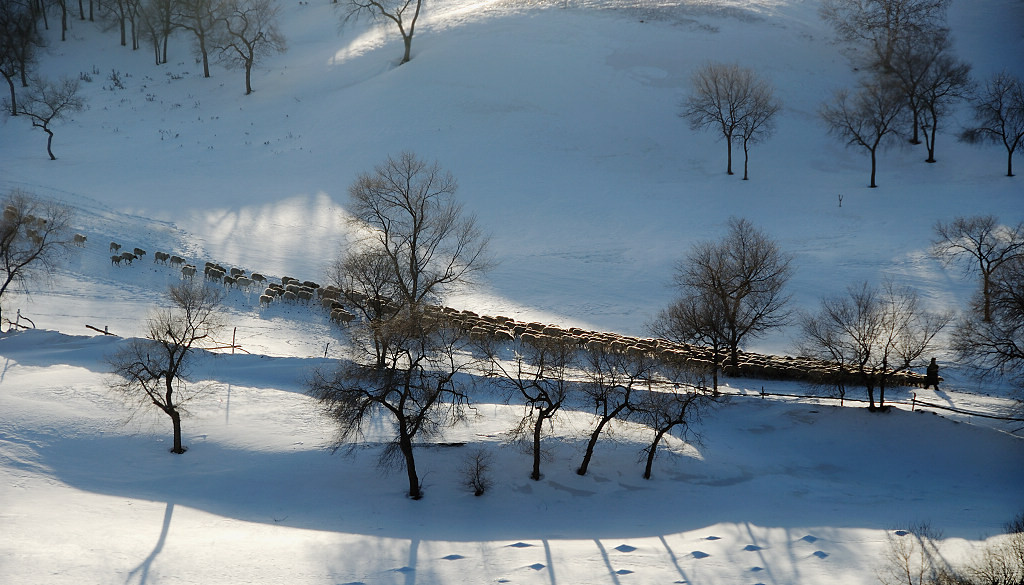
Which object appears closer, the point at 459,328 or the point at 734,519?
the point at 734,519

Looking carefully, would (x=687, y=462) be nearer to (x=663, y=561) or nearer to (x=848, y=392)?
(x=663, y=561)

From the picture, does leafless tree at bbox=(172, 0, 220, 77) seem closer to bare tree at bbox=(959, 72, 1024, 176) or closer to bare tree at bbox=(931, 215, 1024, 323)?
bare tree at bbox=(931, 215, 1024, 323)

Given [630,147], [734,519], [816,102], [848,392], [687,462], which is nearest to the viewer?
[734,519]

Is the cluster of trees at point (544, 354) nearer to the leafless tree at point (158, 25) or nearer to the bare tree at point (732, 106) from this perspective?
the bare tree at point (732, 106)

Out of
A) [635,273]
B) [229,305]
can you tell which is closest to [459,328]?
[229,305]

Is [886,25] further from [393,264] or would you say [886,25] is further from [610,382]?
[610,382]

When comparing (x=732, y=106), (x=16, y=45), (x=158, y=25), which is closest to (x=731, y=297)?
(x=732, y=106)

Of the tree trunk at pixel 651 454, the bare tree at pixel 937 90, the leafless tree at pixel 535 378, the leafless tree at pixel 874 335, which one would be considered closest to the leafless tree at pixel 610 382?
the leafless tree at pixel 535 378
